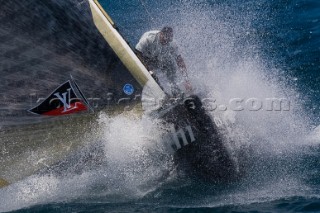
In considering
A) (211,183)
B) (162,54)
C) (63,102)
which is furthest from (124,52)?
(211,183)

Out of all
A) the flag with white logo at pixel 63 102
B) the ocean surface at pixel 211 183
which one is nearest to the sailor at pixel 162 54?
the ocean surface at pixel 211 183

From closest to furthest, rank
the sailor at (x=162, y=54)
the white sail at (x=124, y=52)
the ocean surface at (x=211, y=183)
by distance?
the ocean surface at (x=211, y=183), the white sail at (x=124, y=52), the sailor at (x=162, y=54)

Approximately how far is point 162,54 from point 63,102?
5.19 ft

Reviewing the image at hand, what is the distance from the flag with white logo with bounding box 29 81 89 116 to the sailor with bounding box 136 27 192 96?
1.09 meters

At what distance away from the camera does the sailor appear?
6418 mm

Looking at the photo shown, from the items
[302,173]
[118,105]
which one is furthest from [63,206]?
[302,173]

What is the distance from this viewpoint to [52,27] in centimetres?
535

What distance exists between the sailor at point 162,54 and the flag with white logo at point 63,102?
1089 mm

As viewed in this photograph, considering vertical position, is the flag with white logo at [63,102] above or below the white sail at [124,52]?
below

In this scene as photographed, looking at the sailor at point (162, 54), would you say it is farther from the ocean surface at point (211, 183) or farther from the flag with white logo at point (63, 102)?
the flag with white logo at point (63, 102)

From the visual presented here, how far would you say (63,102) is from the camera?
5605mm

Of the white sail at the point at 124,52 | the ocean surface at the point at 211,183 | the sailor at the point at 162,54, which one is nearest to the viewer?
the ocean surface at the point at 211,183

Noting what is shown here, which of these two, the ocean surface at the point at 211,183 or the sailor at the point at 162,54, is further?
the sailor at the point at 162,54

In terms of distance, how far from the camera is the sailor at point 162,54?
6.42 metres
